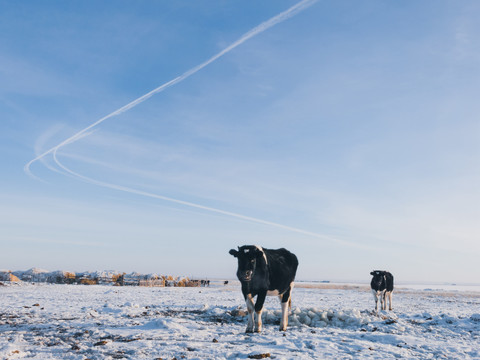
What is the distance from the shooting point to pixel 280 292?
1180 centimetres

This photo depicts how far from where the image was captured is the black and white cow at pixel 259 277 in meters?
10.5

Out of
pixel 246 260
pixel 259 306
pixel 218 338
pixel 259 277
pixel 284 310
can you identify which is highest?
pixel 246 260

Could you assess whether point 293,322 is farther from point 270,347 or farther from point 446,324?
point 446,324

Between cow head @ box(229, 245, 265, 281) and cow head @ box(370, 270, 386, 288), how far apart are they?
1253cm

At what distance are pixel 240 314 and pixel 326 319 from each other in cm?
Result: 334

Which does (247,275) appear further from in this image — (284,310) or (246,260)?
(284,310)

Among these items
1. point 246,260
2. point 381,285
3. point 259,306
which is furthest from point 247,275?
point 381,285

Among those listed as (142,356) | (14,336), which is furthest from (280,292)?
(14,336)

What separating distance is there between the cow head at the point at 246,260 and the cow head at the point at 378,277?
1253 centimetres

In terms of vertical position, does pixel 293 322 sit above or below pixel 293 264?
below

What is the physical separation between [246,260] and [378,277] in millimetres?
13432

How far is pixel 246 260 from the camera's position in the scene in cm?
1041

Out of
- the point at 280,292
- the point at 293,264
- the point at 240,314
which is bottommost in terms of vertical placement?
the point at 240,314

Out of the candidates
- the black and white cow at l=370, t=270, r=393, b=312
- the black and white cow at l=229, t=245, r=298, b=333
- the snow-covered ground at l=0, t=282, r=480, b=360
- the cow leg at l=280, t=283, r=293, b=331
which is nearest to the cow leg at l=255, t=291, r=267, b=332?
the black and white cow at l=229, t=245, r=298, b=333
